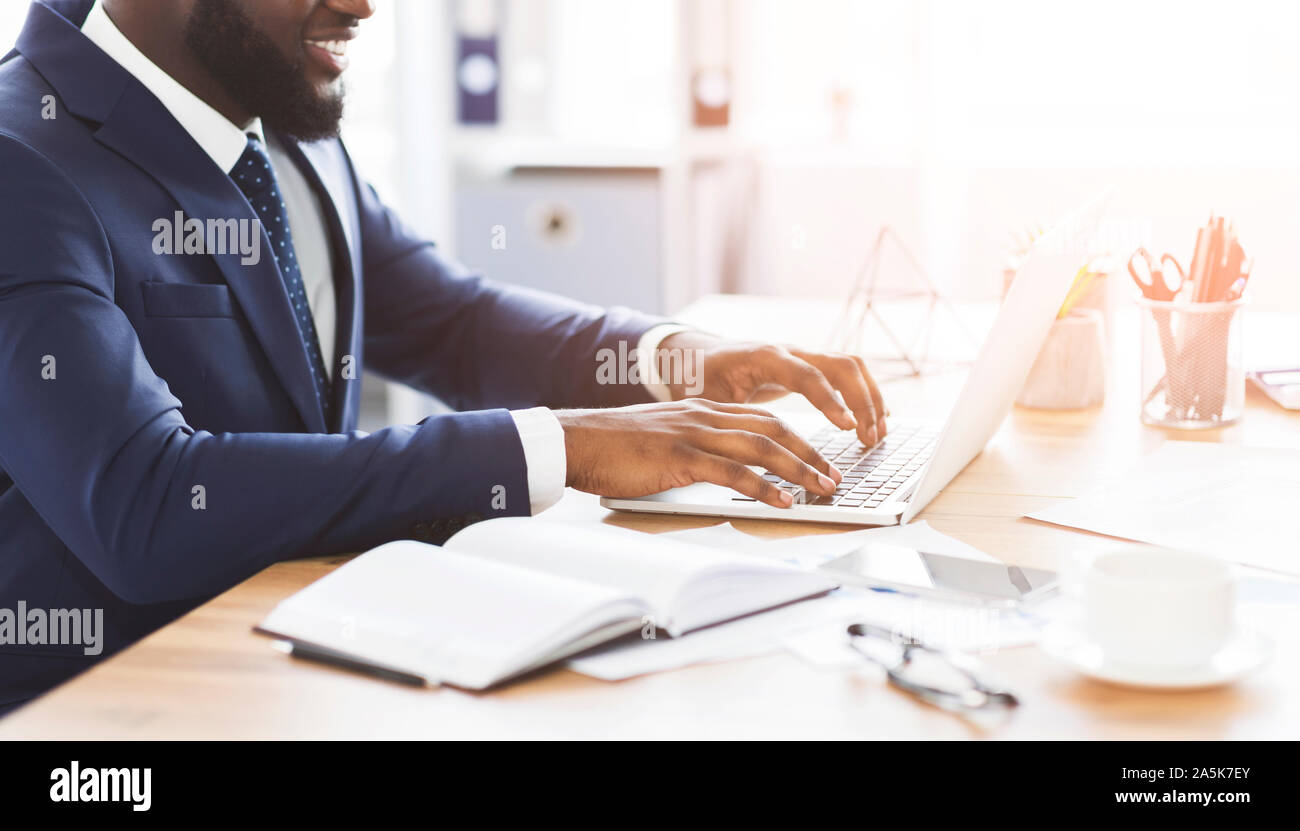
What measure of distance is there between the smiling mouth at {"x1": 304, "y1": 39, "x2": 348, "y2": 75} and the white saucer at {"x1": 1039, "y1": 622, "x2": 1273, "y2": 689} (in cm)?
103

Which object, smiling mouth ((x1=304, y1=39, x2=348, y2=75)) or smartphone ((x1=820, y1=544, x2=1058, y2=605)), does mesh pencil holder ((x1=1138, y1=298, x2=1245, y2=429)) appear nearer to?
smartphone ((x1=820, y1=544, x2=1058, y2=605))

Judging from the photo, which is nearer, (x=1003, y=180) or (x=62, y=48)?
(x=62, y=48)

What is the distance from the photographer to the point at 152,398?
978 millimetres

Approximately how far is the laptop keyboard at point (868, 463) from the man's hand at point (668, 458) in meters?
0.02

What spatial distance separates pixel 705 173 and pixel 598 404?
6.24 ft

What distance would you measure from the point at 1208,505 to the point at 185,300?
0.88 m

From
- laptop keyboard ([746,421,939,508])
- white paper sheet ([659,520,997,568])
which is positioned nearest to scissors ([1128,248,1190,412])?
laptop keyboard ([746,421,939,508])

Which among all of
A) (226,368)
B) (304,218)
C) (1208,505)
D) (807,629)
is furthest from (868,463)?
(304,218)

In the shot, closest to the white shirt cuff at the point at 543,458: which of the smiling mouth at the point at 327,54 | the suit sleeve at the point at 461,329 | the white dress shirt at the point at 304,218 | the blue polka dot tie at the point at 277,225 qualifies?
the white dress shirt at the point at 304,218

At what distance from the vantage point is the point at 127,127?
1168 millimetres

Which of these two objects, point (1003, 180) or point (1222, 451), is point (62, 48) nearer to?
point (1222, 451)
